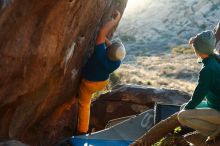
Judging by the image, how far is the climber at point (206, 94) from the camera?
287 inches

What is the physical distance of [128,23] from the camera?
252 ft

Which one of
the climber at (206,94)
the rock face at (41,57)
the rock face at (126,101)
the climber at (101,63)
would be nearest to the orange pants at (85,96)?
the climber at (101,63)

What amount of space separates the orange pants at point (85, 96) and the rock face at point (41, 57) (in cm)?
23

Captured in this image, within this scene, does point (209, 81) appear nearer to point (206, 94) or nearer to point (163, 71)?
point (206, 94)

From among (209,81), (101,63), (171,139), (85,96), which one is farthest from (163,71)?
(209,81)

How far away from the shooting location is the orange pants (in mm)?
11438

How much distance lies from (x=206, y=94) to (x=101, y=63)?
12.6 ft

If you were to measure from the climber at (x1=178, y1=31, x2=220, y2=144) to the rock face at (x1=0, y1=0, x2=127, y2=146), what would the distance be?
278 centimetres

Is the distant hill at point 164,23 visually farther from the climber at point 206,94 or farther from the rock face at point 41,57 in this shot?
the climber at point 206,94

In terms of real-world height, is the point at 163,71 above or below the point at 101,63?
below

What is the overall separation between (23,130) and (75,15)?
306 cm

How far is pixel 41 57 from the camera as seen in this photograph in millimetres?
9531

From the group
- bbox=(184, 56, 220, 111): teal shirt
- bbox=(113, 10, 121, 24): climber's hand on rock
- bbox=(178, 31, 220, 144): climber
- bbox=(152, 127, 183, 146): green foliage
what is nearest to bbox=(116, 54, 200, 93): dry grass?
bbox=(113, 10, 121, 24): climber's hand on rock

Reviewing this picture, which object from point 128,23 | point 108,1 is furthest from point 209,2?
point 108,1
